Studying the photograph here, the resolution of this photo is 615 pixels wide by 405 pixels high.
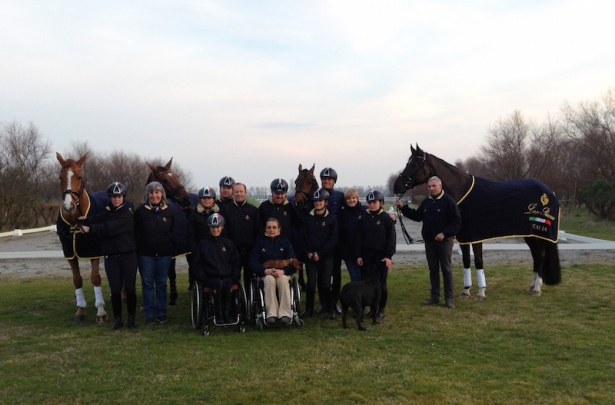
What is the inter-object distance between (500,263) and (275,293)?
7128 millimetres

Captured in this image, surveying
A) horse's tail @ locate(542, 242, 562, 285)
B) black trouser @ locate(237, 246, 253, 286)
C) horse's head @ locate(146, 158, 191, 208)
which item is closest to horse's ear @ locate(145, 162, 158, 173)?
horse's head @ locate(146, 158, 191, 208)

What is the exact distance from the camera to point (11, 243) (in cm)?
1795

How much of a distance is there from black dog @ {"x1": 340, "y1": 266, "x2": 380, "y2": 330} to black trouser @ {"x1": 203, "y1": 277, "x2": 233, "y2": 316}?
1.31m

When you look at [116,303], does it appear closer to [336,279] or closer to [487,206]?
[336,279]

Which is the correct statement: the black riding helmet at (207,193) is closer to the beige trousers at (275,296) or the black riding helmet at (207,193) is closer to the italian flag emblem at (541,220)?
the beige trousers at (275,296)

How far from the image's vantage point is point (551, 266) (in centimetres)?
752

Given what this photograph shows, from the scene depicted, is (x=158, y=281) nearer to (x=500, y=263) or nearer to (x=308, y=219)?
(x=308, y=219)

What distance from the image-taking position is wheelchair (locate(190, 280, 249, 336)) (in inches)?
218

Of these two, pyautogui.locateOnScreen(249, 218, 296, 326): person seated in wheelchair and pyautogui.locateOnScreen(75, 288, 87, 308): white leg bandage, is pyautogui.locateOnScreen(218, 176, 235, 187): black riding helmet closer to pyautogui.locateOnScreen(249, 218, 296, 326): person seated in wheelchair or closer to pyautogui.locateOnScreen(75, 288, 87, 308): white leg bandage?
pyautogui.locateOnScreen(249, 218, 296, 326): person seated in wheelchair

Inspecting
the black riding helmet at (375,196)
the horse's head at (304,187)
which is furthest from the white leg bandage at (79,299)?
the black riding helmet at (375,196)

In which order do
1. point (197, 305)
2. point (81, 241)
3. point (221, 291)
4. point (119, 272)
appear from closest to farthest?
point (221, 291), point (197, 305), point (119, 272), point (81, 241)

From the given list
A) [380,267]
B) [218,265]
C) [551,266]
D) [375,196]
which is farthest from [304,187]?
[551,266]

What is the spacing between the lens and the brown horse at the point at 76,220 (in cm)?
569

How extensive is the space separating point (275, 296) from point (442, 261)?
246 cm
